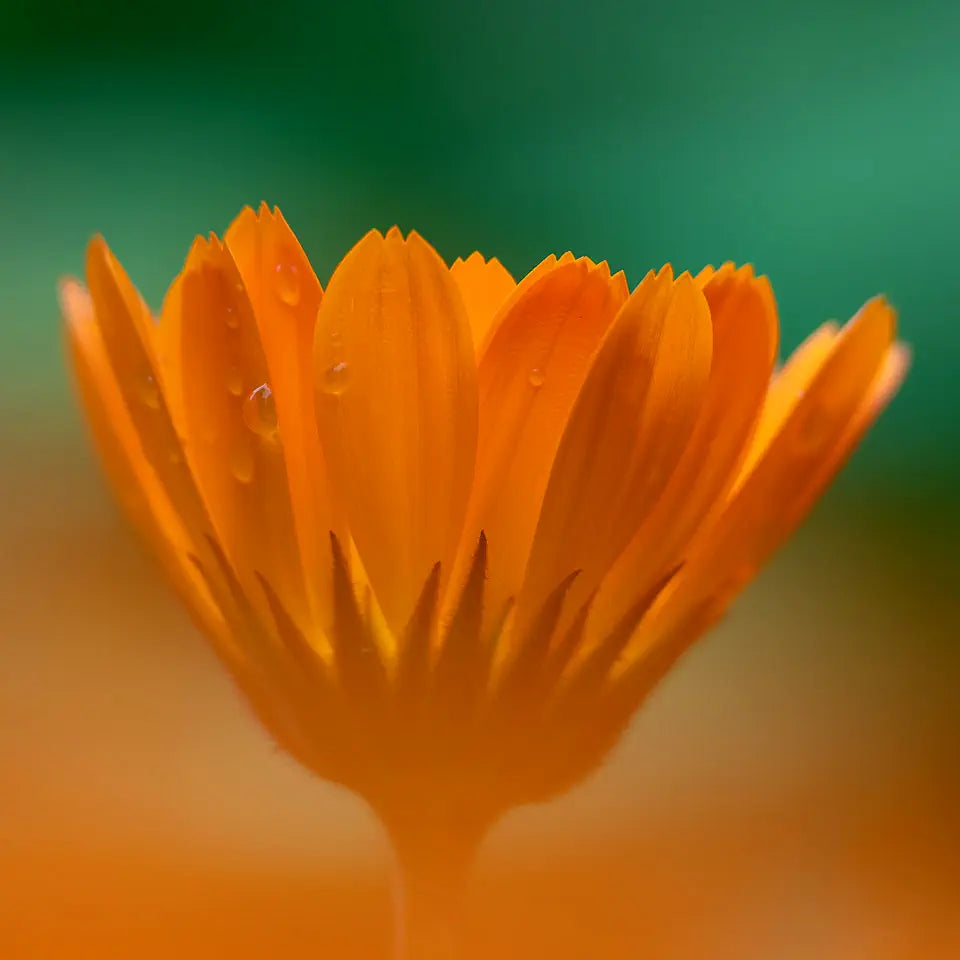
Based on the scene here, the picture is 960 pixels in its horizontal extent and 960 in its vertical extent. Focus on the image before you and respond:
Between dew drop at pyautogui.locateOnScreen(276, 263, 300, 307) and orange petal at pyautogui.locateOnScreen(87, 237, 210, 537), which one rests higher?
dew drop at pyautogui.locateOnScreen(276, 263, 300, 307)

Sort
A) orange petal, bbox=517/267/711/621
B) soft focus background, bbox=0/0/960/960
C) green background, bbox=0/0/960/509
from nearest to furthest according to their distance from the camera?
1. orange petal, bbox=517/267/711/621
2. soft focus background, bbox=0/0/960/960
3. green background, bbox=0/0/960/509

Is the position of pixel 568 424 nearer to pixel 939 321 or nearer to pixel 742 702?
pixel 742 702

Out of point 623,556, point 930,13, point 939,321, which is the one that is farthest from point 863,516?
point 623,556

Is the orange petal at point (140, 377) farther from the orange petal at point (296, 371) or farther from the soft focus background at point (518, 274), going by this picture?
the soft focus background at point (518, 274)

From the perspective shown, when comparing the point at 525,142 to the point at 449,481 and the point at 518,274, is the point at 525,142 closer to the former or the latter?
the point at 518,274

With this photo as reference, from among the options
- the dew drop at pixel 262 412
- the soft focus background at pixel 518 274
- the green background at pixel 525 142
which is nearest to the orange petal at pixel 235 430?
the dew drop at pixel 262 412

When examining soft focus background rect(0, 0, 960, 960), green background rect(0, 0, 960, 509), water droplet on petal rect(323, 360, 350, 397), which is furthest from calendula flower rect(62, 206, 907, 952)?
green background rect(0, 0, 960, 509)

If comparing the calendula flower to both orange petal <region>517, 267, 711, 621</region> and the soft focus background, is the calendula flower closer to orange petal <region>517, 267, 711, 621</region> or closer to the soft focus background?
orange petal <region>517, 267, 711, 621</region>
